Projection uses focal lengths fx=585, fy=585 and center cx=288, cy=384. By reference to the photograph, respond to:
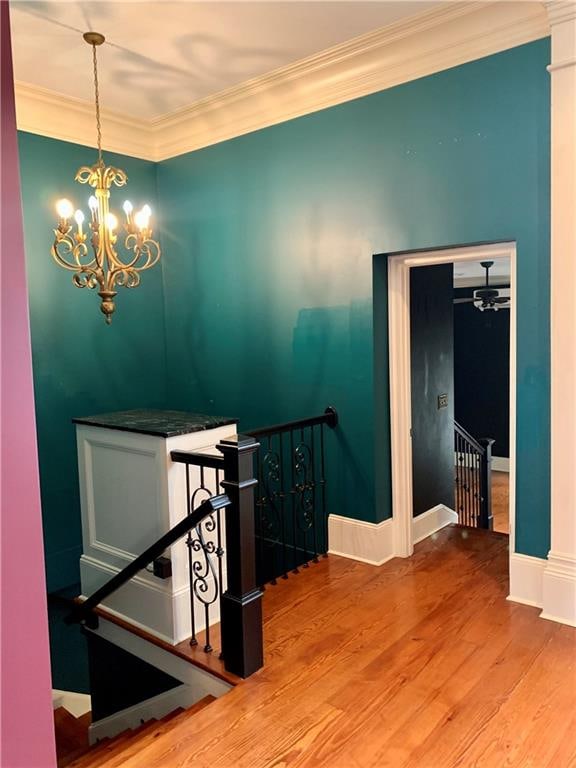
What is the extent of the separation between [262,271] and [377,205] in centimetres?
98

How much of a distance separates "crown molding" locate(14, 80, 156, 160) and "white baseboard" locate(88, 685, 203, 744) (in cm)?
360

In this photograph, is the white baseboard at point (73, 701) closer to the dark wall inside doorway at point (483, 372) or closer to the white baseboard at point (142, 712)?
the white baseboard at point (142, 712)

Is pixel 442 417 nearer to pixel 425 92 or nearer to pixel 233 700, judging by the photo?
pixel 425 92

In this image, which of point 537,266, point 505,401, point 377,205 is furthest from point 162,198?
point 505,401

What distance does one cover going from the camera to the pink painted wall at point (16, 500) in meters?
1.11

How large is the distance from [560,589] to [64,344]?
11.5 ft

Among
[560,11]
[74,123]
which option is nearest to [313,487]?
[560,11]

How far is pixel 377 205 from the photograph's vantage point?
343 cm

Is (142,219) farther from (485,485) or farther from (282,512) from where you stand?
(485,485)

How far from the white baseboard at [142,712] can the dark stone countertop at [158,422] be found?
120cm

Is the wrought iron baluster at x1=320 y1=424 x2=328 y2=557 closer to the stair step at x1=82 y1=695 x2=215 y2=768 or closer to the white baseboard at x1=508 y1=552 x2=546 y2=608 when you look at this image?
the white baseboard at x1=508 y1=552 x2=546 y2=608

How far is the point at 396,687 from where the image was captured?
7.69ft

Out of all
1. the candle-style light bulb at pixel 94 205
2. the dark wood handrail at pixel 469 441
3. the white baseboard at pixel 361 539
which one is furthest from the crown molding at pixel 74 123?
the dark wood handrail at pixel 469 441

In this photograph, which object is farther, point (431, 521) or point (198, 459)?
point (431, 521)
